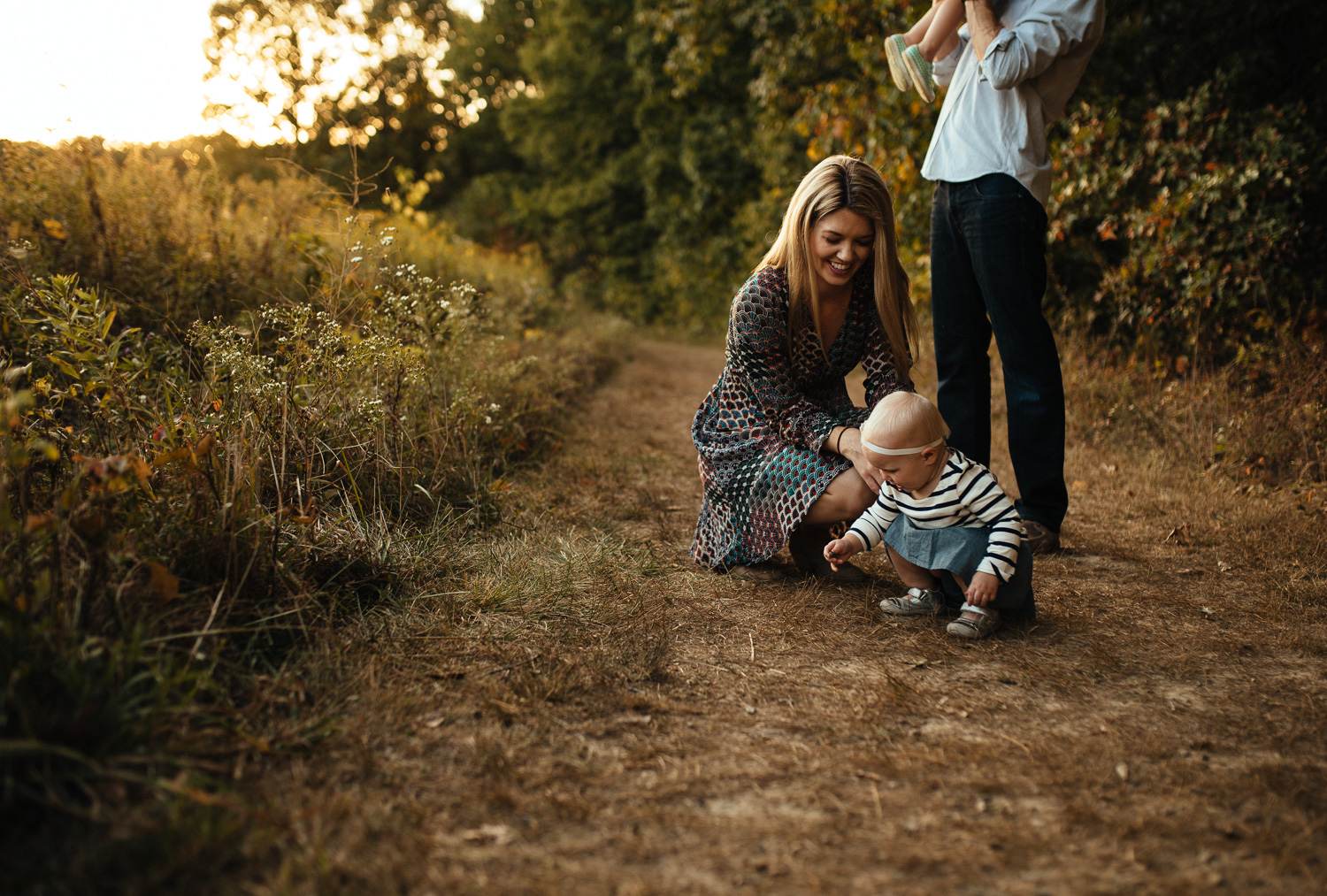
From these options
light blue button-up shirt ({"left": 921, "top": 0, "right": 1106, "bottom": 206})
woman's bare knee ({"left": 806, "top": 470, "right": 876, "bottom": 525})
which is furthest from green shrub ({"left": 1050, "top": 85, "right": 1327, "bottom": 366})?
woman's bare knee ({"left": 806, "top": 470, "right": 876, "bottom": 525})

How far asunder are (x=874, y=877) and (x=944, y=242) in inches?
88.4

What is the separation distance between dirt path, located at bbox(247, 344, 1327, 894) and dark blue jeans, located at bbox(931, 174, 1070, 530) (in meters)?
0.42

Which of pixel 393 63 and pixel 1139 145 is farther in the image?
pixel 393 63

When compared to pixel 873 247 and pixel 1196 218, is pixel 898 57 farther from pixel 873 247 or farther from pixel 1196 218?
pixel 1196 218

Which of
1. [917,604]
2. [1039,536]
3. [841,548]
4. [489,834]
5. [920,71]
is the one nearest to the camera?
[489,834]

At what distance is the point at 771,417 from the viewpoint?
2.52 m

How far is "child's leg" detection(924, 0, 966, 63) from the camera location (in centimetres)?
278

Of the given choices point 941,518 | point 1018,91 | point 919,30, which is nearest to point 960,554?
point 941,518

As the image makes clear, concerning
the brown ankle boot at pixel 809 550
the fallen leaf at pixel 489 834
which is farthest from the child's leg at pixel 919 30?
the fallen leaf at pixel 489 834

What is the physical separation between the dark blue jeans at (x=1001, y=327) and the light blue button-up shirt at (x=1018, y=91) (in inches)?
2.5

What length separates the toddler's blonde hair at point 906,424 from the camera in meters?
2.00

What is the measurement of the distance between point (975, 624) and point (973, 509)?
0.31m

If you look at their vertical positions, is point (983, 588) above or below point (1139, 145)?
below

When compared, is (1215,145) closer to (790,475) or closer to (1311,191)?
(1311,191)
